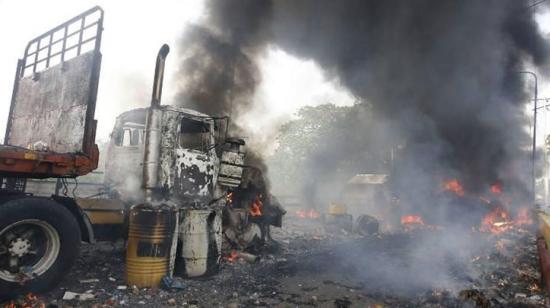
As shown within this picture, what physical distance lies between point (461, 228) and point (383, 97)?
28.2 ft

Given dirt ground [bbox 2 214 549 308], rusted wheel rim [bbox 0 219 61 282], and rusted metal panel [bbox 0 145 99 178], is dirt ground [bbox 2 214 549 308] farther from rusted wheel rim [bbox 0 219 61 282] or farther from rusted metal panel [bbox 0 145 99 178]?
rusted metal panel [bbox 0 145 99 178]

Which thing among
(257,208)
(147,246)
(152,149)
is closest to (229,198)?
(257,208)

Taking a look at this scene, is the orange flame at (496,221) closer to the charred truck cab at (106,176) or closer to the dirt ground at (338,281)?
the dirt ground at (338,281)

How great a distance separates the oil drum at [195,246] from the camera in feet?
19.0

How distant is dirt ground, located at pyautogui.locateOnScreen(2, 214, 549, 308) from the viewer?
4844 millimetres

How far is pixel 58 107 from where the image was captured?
4895 millimetres

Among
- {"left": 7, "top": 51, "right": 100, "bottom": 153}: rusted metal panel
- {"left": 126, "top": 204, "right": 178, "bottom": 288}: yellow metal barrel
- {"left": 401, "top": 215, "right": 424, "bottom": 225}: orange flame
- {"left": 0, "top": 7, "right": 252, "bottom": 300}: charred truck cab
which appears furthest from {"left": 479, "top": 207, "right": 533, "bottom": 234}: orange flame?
{"left": 7, "top": 51, "right": 100, "bottom": 153}: rusted metal panel

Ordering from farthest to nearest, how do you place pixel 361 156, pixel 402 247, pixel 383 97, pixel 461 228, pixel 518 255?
pixel 361 156 < pixel 383 97 < pixel 461 228 < pixel 402 247 < pixel 518 255

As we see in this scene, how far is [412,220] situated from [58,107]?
1652 centimetres

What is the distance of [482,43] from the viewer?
60.2ft

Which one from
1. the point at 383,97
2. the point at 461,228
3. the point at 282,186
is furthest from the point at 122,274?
the point at 282,186

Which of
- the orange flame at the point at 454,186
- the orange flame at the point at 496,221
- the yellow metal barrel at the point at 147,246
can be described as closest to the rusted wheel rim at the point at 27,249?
the yellow metal barrel at the point at 147,246

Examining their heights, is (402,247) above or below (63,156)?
below

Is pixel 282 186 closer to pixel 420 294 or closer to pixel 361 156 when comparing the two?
pixel 361 156
